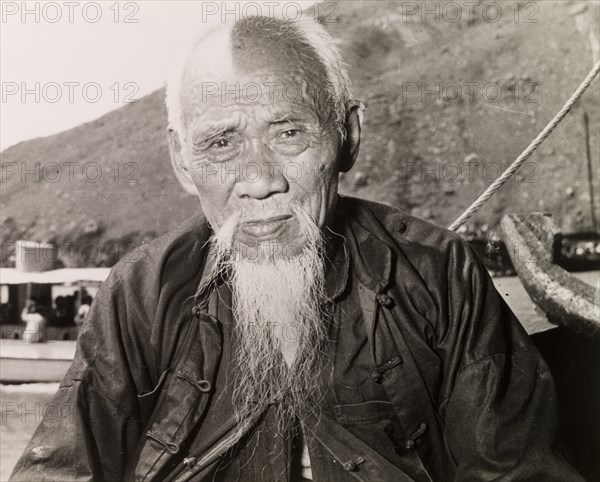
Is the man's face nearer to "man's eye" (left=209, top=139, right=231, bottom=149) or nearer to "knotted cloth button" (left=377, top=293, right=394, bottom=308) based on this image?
"man's eye" (left=209, top=139, right=231, bottom=149)

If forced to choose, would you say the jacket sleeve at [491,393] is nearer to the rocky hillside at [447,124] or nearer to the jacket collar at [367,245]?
the jacket collar at [367,245]

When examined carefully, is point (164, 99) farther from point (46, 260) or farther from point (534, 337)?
point (534, 337)

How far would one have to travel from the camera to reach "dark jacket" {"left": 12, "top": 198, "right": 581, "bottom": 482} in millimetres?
1679

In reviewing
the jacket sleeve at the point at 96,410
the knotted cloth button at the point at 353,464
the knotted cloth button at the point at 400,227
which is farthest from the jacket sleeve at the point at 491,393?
the jacket sleeve at the point at 96,410

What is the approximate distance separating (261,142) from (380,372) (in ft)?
2.34

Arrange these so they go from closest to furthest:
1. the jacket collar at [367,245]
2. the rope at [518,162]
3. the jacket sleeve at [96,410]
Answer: the jacket sleeve at [96,410], the jacket collar at [367,245], the rope at [518,162]

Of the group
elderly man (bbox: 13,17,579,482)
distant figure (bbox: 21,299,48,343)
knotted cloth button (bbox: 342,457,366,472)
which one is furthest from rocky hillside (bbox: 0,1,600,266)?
knotted cloth button (bbox: 342,457,366,472)

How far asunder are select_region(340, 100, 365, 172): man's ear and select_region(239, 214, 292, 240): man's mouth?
0.28m

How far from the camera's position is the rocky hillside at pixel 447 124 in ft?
7.02

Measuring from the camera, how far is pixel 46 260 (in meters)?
2.14

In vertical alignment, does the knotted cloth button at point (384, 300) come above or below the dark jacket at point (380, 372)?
above

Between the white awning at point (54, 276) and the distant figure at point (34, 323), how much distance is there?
8cm

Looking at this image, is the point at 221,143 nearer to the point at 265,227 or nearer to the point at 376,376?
the point at 265,227

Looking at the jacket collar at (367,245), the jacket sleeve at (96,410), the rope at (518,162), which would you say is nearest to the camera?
the jacket sleeve at (96,410)
